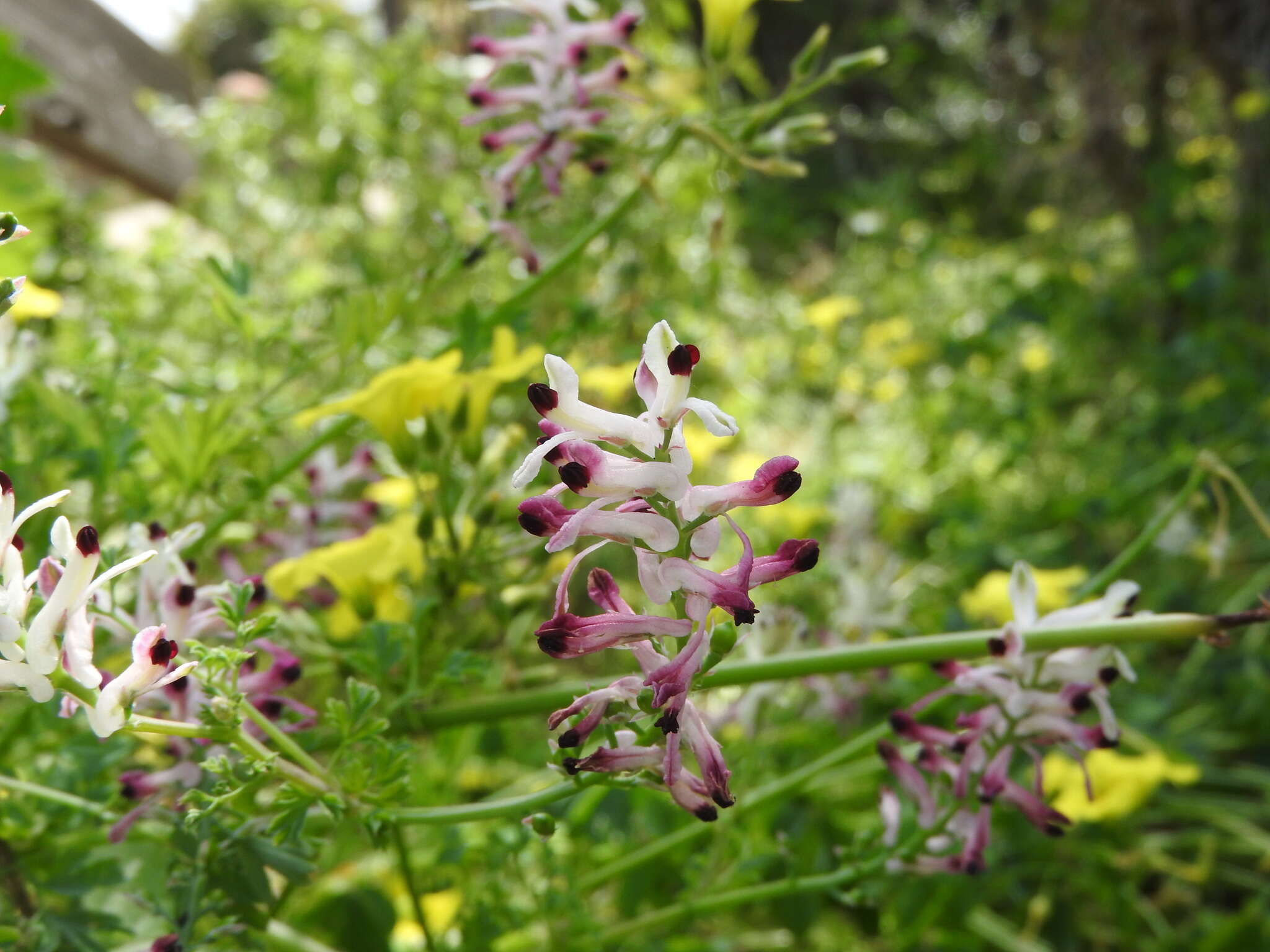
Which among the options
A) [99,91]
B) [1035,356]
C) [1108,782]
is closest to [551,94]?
[1108,782]

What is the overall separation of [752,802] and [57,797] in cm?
46

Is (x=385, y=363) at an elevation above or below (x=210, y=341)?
above

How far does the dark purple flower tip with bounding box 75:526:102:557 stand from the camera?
38 centimetres

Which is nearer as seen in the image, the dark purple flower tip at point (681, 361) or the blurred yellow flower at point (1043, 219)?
the dark purple flower tip at point (681, 361)

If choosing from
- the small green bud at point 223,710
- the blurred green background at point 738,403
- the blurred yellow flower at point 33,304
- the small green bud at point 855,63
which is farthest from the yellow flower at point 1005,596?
the blurred yellow flower at point 33,304

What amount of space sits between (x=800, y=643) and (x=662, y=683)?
507 millimetres

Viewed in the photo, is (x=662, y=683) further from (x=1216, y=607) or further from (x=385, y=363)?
(x=1216, y=607)

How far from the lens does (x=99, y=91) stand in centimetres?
230

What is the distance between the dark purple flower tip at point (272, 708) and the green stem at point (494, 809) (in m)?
0.11

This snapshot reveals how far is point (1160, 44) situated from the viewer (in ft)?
7.48

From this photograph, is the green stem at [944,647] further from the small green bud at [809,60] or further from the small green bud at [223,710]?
the small green bud at [809,60]

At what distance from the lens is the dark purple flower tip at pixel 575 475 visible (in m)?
0.37

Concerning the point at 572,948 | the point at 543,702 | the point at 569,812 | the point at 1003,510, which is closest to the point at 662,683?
the point at 543,702

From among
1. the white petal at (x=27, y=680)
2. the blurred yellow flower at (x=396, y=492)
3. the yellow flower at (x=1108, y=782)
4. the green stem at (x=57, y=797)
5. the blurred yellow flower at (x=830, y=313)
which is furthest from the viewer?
the blurred yellow flower at (x=830, y=313)
